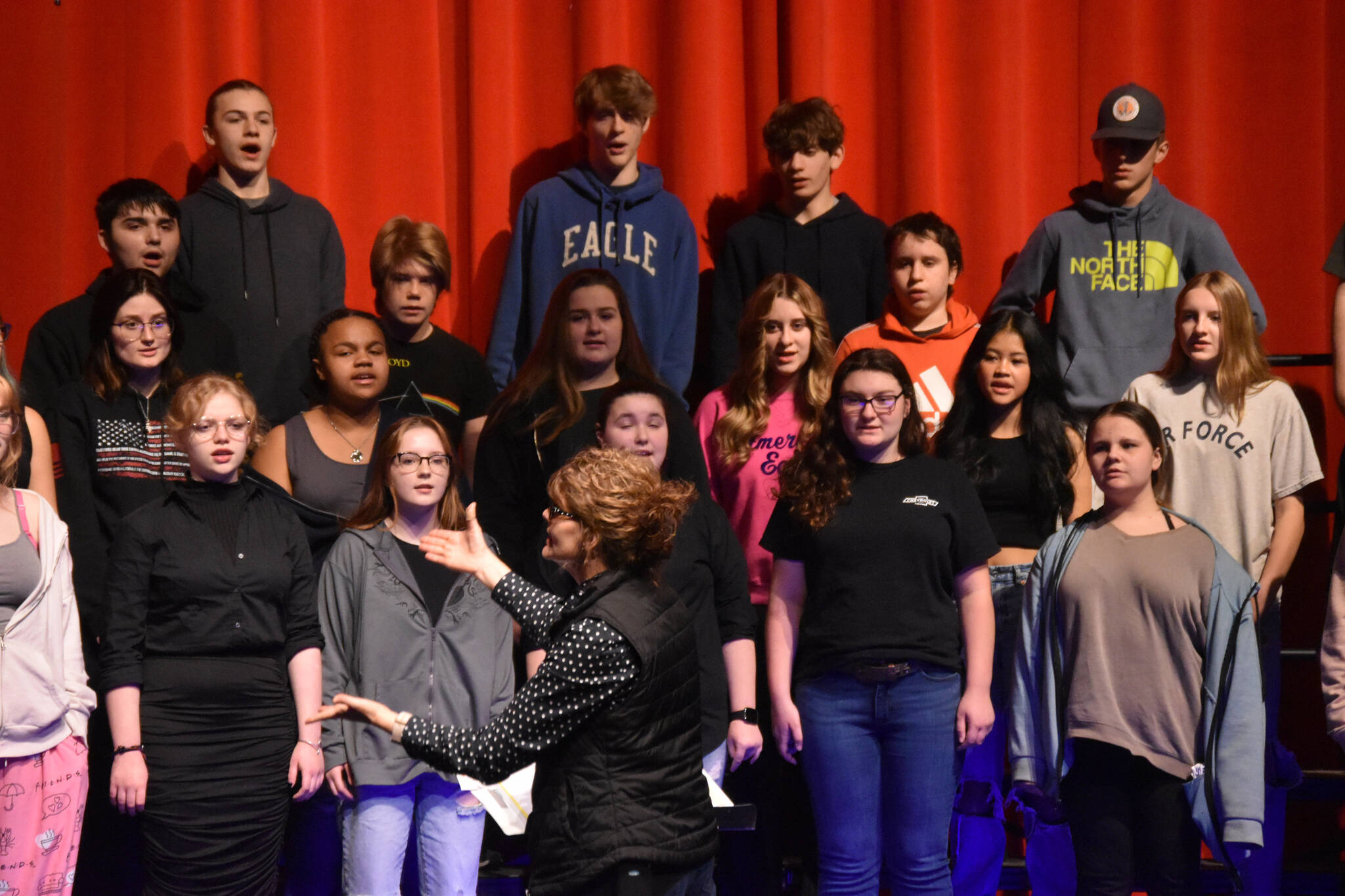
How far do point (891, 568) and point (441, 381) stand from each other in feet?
5.19

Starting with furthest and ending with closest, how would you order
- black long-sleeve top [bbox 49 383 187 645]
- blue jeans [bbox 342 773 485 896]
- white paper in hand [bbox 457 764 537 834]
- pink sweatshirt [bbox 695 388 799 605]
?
pink sweatshirt [bbox 695 388 799 605] < black long-sleeve top [bbox 49 383 187 645] < blue jeans [bbox 342 773 485 896] < white paper in hand [bbox 457 764 537 834]

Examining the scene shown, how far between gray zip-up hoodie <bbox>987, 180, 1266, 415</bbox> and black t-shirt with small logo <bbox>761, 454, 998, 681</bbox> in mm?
1126

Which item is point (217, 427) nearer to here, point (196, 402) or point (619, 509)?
point (196, 402)

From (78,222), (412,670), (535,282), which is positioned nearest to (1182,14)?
(535,282)

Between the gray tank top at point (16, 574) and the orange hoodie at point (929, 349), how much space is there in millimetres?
2201

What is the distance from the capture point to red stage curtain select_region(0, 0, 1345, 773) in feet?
14.7

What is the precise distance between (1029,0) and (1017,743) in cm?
289

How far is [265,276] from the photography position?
4.12 meters

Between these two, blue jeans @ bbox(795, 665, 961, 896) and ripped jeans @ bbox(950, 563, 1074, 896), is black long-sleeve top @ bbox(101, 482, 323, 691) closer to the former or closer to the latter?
blue jeans @ bbox(795, 665, 961, 896)

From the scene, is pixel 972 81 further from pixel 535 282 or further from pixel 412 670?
pixel 412 670

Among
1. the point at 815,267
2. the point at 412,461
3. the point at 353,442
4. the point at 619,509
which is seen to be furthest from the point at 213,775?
the point at 815,267

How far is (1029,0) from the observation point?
4754 mm

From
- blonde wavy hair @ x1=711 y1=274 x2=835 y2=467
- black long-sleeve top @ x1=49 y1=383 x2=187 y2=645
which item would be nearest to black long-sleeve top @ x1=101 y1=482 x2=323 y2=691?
black long-sleeve top @ x1=49 y1=383 x2=187 y2=645

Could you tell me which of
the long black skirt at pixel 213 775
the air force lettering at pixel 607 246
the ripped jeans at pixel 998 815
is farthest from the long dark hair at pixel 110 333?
the ripped jeans at pixel 998 815
